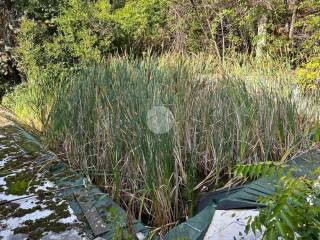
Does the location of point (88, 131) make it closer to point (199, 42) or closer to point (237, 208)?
point (237, 208)

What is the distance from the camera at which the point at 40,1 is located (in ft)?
22.4

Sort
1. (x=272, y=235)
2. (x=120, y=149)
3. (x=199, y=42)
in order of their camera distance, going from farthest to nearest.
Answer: (x=199, y=42), (x=120, y=149), (x=272, y=235)

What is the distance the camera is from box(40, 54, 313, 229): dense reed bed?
2.20 meters

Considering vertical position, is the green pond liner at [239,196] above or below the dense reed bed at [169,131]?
below

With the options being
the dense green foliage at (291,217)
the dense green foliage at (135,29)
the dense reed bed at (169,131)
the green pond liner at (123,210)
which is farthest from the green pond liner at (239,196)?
the dense green foliage at (135,29)

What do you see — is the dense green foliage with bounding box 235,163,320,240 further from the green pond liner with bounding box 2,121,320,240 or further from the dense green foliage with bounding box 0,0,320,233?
the green pond liner with bounding box 2,121,320,240

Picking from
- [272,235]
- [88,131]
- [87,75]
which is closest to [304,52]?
[87,75]

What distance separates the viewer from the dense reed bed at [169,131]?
7.21ft

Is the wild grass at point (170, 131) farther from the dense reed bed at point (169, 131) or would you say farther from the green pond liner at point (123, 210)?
the green pond liner at point (123, 210)

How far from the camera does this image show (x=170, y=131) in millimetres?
2314

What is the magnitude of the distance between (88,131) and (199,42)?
5204 mm

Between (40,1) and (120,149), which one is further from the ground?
(40,1)

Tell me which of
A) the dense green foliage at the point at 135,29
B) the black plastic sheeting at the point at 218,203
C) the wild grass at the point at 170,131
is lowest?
the black plastic sheeting at the point at 218,203

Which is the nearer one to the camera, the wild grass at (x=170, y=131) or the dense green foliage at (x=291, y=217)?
the dense green foliage at (x=291, y=217)
